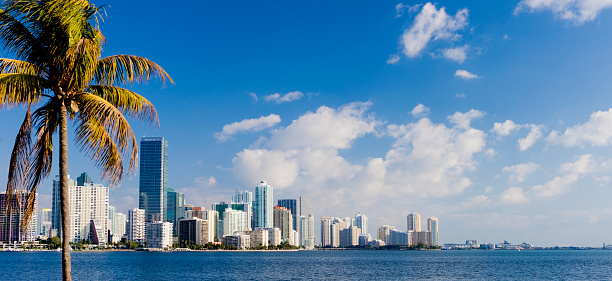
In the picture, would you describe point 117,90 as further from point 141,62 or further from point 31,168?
point 31,168

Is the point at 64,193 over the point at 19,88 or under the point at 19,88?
under

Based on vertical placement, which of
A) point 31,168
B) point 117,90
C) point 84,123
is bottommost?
point 31,168

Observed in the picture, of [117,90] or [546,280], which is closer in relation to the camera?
[117,90]

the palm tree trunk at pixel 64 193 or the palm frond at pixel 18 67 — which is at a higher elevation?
the palm frond at pixel 18 67

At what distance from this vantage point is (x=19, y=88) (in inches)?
442

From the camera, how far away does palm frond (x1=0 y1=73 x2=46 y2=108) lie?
10.9 meters

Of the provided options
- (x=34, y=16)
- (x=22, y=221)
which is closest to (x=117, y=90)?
(x=34, y=16)

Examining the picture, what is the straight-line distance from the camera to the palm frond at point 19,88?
1091 cm

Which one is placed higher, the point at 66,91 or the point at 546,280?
the point at 66,91

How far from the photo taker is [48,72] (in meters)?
12.3

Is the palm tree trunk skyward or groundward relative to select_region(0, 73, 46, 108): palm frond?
groundward

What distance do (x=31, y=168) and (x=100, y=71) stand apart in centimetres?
261

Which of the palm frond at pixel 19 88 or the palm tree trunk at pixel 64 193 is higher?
the palm frond at pixel 19 88

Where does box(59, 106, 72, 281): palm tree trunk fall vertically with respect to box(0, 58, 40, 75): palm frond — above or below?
below
